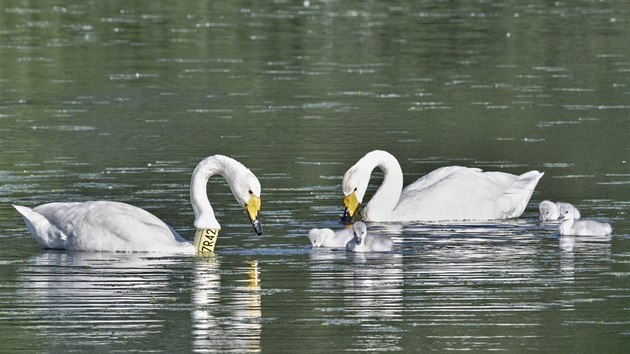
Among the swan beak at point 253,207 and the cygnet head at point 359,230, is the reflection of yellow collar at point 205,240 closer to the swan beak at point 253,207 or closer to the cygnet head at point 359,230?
the swan beak at point 253,207

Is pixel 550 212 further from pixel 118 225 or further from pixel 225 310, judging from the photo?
pixel 225 310

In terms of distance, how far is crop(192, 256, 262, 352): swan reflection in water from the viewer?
12891mm

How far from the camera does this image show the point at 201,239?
17.0m

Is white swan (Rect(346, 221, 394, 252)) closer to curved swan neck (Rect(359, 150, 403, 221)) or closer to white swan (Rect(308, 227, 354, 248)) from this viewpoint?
white swan (Rect(308, 227, 354, 248))

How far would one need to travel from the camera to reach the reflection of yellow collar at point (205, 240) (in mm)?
16938

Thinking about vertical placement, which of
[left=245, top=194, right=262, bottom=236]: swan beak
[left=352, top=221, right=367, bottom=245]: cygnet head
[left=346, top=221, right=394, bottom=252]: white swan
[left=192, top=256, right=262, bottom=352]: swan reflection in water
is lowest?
[left=192, top=256, right=262, bottom=352]: swan reflection in water

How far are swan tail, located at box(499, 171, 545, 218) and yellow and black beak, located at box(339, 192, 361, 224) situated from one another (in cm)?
174

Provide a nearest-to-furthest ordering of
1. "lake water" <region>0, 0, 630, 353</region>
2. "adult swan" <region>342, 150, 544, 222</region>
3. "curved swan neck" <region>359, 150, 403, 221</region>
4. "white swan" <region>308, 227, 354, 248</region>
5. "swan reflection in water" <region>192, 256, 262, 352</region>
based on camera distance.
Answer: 1. "swan reflection in water" <region>192, 256, 262, 352</region>
2. "lake water" <region>0, 0, 630, 353</region>
3. "white swan" <region>308, 227, 354, 248</region>
4. "adult swan" <region>342, 150, 544, 222</region>
5. "curved swan neck" <region>359, 150, 403, 221</region>

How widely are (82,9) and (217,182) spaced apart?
30.3 m

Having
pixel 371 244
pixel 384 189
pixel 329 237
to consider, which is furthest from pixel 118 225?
pixel 384 189

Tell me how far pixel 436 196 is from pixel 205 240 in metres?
3.75

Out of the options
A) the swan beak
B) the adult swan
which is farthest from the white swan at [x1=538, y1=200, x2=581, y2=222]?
the swan beak

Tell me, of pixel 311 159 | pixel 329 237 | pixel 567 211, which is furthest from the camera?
pixel 311 159

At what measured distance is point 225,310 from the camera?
14.1 m
